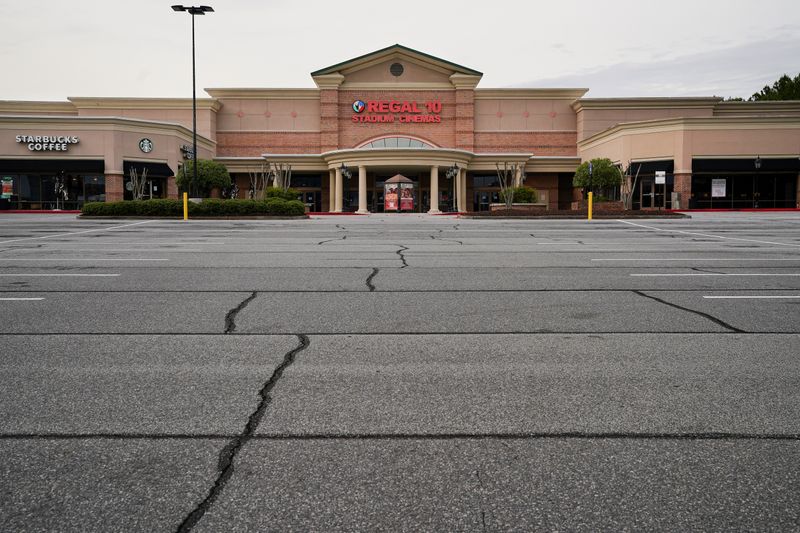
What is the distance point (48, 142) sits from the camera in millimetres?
45781

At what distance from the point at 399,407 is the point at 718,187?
163ft

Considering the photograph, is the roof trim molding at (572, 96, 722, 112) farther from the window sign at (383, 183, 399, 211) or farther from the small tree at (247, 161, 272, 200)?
the small tree at (247, 161, 272, 200)

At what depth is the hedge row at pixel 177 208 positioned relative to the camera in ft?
107

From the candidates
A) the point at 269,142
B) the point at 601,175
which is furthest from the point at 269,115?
the point at 601,175

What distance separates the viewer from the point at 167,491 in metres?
3.18

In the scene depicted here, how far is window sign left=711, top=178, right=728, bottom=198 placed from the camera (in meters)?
47.8

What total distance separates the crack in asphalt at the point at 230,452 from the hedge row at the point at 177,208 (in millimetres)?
29204

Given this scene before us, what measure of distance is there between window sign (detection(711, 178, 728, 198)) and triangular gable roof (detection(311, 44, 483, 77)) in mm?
21297

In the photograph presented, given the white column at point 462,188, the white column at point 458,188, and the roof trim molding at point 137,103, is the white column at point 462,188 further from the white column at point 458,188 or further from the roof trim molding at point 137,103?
the roof trim molding at point 137,103

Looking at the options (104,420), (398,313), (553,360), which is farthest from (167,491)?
(398,313)

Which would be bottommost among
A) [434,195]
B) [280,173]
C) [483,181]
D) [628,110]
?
[434,195]

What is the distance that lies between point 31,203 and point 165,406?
4947 centimetres

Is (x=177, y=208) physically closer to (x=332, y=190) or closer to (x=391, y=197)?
(x=391, y=197)

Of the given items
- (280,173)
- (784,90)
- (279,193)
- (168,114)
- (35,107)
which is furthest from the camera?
(784,90)
